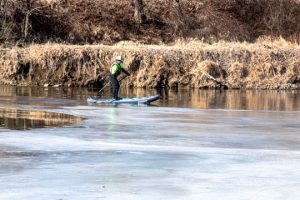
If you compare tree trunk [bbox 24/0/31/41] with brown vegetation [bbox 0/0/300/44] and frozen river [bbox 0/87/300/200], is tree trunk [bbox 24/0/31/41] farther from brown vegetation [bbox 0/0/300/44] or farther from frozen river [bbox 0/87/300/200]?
frozen river [bbox 0/87/300/200]

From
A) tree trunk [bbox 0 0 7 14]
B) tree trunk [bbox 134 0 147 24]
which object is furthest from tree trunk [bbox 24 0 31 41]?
tree trunk [bbox 134 0 147 24]

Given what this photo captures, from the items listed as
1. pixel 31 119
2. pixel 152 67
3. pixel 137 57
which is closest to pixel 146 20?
pixel 137 57

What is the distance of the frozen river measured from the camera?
9719 mm

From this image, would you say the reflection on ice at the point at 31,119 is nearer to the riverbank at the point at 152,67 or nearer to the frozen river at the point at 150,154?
the frozen river at the point at 150,154

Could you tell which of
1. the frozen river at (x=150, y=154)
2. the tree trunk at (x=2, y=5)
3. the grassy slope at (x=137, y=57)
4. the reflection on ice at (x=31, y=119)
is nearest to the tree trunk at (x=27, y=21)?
the grassy slope at (x=137, y=57)

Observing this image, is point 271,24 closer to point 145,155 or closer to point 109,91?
point 109,91

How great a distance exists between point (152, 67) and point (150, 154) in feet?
85.8

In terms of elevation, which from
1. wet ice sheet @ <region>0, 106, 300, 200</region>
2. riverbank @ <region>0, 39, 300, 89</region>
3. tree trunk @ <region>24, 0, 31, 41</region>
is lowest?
wet ice sheet @ <region>0, 106, 300, 200</region>

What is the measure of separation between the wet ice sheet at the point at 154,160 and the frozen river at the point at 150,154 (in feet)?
0.05

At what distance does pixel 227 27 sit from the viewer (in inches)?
2012

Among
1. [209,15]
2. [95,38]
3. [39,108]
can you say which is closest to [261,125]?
[39,108]

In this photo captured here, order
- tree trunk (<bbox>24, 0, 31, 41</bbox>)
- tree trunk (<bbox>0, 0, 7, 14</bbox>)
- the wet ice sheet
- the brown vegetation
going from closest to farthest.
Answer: the wet ice sheet → tree trunk (<bbox>0, 0, 7, 14</bbox>) → tree trunk (<bbox>24, 0, 31, 41</bbox>) → the brown vegetation

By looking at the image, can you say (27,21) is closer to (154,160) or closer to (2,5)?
(2,5)

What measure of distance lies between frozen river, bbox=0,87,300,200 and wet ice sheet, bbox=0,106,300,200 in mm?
15
